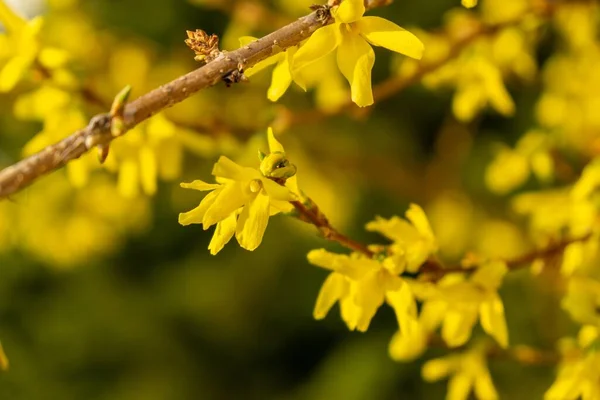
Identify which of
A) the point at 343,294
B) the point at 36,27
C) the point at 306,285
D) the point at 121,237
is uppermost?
the point at 36,27

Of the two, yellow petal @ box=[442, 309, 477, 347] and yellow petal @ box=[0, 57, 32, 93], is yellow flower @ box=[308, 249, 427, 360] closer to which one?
yellow petal @ box=[442, 309, 477, 347]

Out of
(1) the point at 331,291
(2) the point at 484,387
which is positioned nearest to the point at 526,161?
(2) the point at 484,387

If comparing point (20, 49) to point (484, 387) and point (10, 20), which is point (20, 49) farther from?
point (484, 387)

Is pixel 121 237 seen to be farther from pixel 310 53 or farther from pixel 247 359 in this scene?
pixel 310 53

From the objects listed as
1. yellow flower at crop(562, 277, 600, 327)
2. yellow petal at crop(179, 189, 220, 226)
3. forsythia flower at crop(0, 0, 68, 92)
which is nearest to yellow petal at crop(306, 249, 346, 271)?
yellow petal at crop(179, 189, 220, 226)

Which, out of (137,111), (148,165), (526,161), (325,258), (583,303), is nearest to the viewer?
(137,111)

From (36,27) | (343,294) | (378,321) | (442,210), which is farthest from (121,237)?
(343,294)
